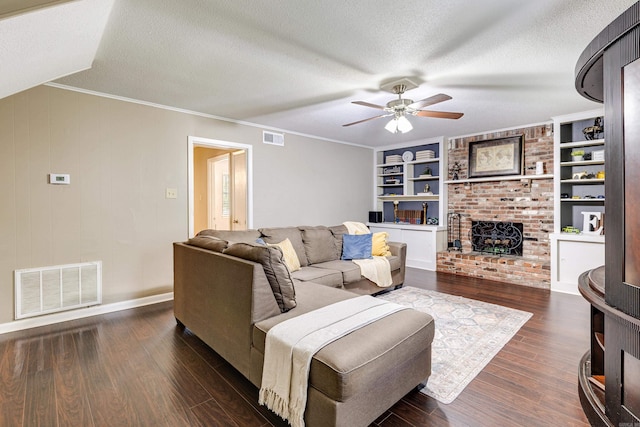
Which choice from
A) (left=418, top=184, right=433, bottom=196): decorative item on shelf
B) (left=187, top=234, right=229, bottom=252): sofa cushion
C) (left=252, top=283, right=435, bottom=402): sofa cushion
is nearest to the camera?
(left=252, top=283, right=435, bottom=402): sofa cushion

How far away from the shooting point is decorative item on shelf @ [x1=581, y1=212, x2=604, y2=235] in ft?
13.7

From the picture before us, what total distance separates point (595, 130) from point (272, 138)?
15.2 ft

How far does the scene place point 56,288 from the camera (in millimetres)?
3184

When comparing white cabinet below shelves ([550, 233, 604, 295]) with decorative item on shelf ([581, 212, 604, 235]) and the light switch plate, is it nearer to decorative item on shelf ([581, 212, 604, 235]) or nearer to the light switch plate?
decorative item on shelf ([581, 212, 604, 235])

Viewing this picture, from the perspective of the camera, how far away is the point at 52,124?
3.14 metres

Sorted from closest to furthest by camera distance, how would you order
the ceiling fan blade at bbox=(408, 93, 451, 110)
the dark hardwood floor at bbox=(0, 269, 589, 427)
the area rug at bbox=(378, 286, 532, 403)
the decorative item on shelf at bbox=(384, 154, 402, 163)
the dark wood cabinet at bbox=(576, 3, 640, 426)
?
1. the dark wood cabinet at bbox=(576, 3, 640, 426)
2. the dark hardwood floor at bbox=(0, 269, 589, 427)
3. the area rug at bbox=(378, 286, 532, 403)
4. the ceiling fan blade at bbox=(408, 93, 451, 110)
5. the decorative item on shelf at bbox=(384, 154, 402, 163)

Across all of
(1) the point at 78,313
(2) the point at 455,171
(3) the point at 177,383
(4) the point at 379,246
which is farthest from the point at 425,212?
(1) the point at 78,313

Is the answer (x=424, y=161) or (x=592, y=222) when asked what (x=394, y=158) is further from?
(x=592, y=222)

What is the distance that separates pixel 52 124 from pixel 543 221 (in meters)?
6.67

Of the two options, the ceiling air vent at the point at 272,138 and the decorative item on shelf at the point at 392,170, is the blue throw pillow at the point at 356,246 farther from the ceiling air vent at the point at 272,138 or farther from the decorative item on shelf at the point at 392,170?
the decorative item on shelf at the point at 392,170

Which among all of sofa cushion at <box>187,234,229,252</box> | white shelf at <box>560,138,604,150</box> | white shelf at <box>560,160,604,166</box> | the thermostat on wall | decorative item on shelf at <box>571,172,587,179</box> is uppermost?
white shelf at <box>560,138,604,150</box>

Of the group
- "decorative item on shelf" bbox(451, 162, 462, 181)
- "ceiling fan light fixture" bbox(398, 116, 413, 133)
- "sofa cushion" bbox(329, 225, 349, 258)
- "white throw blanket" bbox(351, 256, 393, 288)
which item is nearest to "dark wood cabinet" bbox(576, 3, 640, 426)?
"ceiling fan light fixture" bbox(398, 116, 413, 133)

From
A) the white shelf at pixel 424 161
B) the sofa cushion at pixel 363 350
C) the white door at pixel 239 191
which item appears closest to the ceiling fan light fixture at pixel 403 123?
the sofa cushion at pixel 363 350

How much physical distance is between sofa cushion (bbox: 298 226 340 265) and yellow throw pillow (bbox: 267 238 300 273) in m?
0.36
